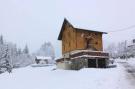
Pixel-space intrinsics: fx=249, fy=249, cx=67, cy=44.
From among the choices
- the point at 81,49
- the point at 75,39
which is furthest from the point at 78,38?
the point at 81,49

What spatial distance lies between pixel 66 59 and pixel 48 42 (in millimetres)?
138834

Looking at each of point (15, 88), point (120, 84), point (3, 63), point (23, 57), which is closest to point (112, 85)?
point (120, 84)

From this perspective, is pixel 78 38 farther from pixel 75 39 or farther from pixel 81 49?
pixel 81 49

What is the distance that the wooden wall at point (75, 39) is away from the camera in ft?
130

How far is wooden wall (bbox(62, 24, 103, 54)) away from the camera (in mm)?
39625

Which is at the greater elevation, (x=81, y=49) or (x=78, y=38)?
(x=78, y=38)

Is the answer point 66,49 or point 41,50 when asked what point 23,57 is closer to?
point 41,50

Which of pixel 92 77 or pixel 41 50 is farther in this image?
pixel 41 50

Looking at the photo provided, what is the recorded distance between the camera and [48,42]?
178 m

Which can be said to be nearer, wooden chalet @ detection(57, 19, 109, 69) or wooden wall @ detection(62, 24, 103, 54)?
wooden chalet @ detection(57, 19, 109, 69)

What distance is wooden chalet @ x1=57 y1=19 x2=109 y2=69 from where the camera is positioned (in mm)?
35531

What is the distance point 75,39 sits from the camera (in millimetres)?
39719

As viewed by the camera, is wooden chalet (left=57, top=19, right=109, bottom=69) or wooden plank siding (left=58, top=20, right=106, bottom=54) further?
wooden plank siding (left=58, top=20, right=106, bottom=54)

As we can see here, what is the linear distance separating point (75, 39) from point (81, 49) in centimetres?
186
